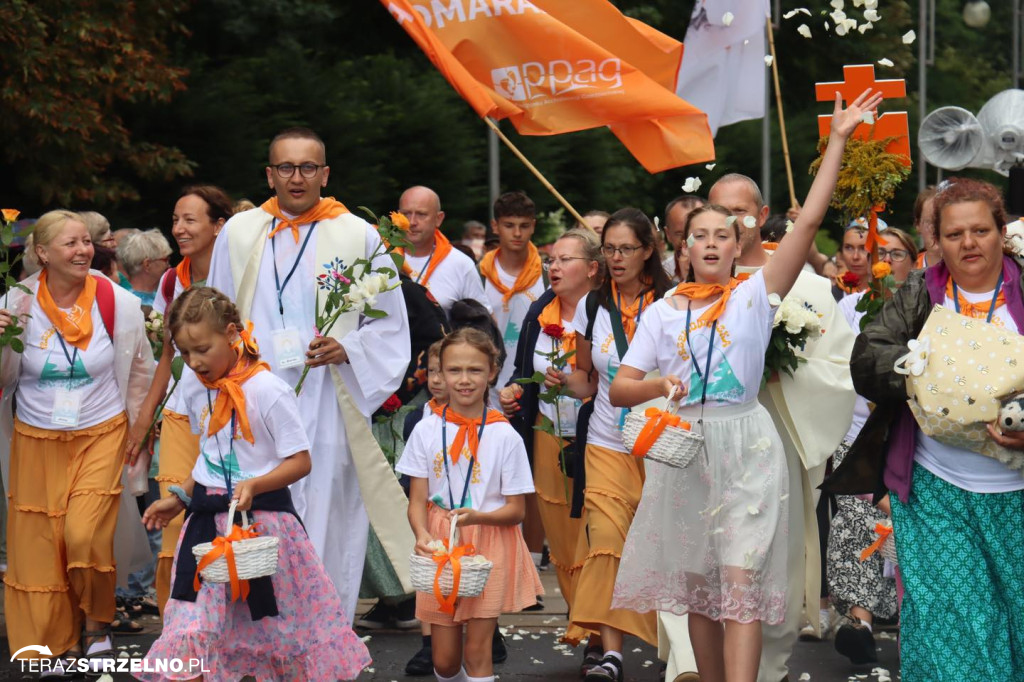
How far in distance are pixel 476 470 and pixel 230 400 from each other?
118 cm

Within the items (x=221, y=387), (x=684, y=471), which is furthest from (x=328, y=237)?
(x=684, y=471)

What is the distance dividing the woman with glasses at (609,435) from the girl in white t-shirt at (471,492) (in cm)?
67

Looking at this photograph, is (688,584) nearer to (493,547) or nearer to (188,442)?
(493,547)

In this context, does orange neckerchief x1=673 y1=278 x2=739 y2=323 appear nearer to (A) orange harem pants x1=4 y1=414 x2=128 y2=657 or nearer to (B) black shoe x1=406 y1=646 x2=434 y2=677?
(B) black shoe x1=406 y1=646 x2=434 y2=677

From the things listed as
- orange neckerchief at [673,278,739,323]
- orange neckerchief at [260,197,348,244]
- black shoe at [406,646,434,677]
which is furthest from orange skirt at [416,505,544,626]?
orange neckerchief at [260,197,348,244]

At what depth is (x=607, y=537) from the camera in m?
7.36

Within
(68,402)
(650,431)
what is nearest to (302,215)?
(68,402)

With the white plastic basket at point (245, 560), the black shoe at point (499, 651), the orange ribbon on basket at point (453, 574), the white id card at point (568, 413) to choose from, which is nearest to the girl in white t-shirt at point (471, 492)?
the orange ribbon on basket at point (453, 574)

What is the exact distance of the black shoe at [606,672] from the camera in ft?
23.8

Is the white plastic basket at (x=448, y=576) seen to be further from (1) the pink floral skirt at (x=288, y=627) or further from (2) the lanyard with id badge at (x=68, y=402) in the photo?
(2) the lanyard with id badge at (x=68, y=402)

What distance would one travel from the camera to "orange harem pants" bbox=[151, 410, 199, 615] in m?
7.35

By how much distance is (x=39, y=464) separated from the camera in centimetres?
774

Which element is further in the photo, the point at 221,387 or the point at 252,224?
the point at 252,224

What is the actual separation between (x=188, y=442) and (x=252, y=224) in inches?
41.8
